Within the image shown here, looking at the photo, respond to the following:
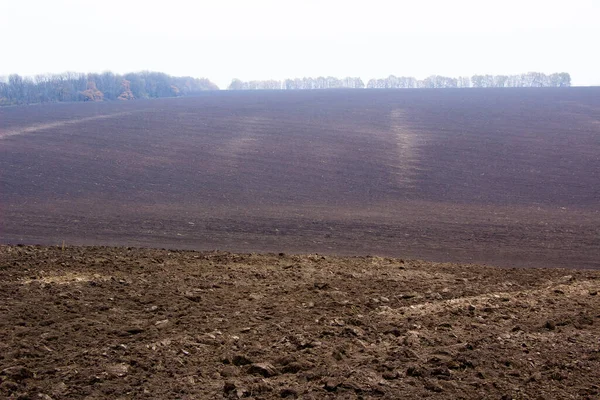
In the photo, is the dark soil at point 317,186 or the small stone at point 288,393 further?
the dark soil at point 317,186

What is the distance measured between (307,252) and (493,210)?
8.83m

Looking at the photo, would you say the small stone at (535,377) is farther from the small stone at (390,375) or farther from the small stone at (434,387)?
the small stone at (390,375)

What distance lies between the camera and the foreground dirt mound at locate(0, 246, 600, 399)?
18.4ft

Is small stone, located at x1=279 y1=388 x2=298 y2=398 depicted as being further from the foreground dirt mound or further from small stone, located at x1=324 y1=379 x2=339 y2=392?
small stone, located at x1=324 y1=379 x2=339 y2=392

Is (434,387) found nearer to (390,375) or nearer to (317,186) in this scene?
(390,375)

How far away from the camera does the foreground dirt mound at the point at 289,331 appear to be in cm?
559

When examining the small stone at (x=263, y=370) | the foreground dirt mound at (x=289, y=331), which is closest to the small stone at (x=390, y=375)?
the foreground dirt mound at (x=289, y=331)

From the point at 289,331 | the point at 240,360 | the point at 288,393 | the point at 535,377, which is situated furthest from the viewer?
the point at 289,331

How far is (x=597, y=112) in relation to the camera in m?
53.9

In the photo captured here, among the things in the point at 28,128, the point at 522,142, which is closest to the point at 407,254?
the point at 522,142

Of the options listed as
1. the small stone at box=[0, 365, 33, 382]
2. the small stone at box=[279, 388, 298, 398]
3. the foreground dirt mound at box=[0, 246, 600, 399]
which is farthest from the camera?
the small stone at box=[0, 365, 33, 382]

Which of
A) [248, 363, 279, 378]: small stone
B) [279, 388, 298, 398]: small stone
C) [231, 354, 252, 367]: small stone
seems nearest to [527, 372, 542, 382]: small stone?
[279, 388, 298, 398]: small stone

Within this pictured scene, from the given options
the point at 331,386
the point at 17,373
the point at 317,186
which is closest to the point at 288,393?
the point at 331,386

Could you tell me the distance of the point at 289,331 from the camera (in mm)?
7219
